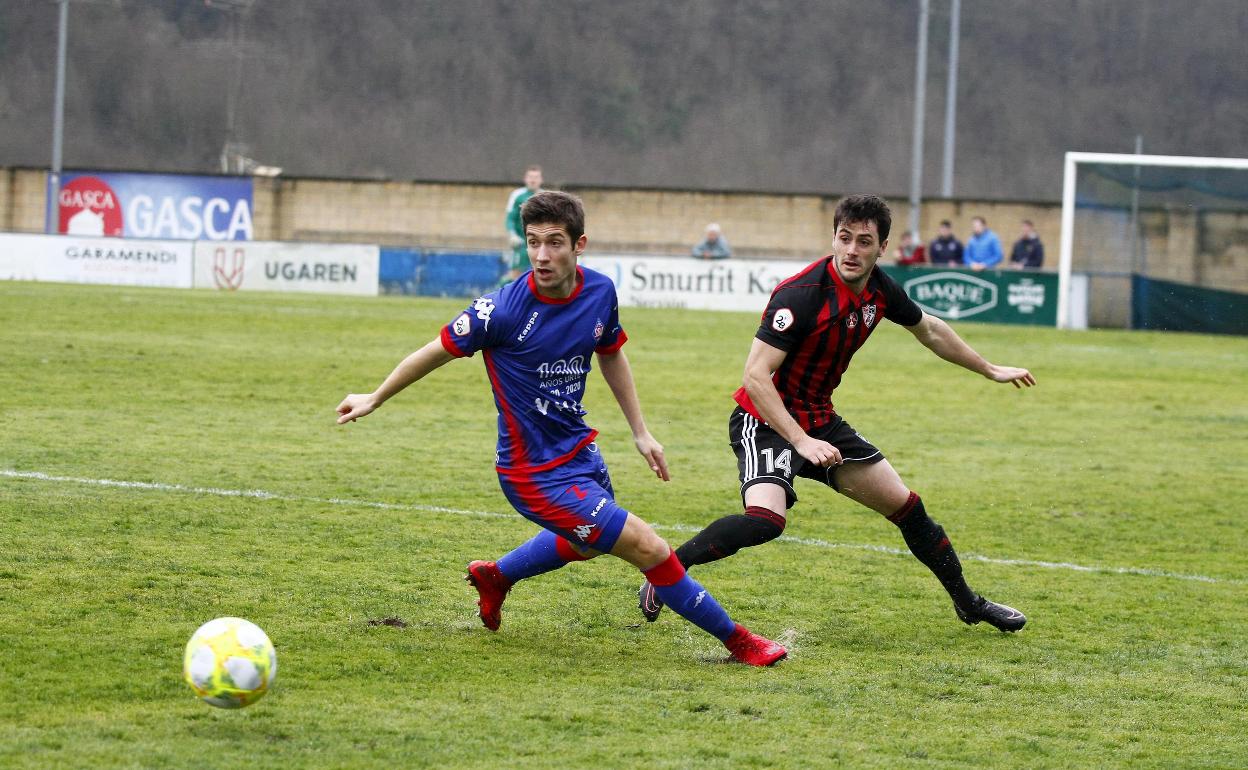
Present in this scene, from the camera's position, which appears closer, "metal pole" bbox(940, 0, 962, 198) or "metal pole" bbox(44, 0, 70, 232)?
"metal pole" bbox(940, 0, 962, 198)

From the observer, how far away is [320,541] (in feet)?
23.4

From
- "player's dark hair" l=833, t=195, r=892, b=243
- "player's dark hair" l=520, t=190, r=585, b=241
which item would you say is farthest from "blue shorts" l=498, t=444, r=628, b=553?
"player's dark hair" l=833, t=195, r=892, b=243

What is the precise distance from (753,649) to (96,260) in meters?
25.6

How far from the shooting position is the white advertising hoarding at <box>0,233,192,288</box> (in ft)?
93.5

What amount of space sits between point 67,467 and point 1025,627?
5.31 m

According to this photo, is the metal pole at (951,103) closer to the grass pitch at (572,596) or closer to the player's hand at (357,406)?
the grass pitch at (572,596)

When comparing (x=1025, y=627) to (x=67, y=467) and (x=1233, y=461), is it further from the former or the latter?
(x=1233, y=461)

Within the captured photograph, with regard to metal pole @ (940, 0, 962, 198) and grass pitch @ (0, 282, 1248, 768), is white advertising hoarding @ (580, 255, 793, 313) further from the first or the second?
grass pitch @ (0, 282, 1248, 768)

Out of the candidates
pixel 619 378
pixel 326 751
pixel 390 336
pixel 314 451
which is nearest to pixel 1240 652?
pixel 619 378

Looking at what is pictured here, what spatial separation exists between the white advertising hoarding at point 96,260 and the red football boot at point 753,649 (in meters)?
24.8

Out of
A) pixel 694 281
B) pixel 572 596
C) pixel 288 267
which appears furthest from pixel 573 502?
pixel 288 267

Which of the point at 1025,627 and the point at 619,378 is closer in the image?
the point at 619,378

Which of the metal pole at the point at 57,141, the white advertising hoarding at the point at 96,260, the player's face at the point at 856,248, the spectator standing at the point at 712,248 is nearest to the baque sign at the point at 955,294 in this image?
the spectator standing at the point at 712,248

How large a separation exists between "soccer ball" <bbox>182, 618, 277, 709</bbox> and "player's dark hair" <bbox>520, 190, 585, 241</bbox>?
1.61 meters
